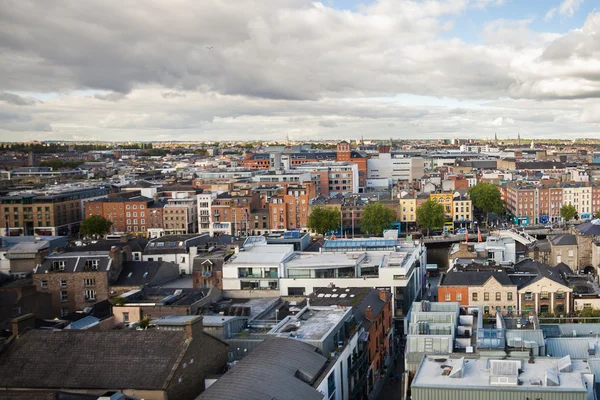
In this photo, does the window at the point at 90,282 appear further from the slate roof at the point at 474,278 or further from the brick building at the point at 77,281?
the slate roof at the point at 474,278

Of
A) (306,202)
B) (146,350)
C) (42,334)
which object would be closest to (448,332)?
(146,350)

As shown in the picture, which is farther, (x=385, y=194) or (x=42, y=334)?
(x=385, y=194)

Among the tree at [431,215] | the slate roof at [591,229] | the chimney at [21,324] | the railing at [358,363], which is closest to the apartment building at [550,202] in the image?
the tree at [431,215]

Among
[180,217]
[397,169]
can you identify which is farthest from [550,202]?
[180,217]

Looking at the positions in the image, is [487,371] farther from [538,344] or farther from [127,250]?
[127,250]

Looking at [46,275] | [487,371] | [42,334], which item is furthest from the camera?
[46,275]

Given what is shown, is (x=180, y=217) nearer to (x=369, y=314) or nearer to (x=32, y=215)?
(x=32, y=215)
